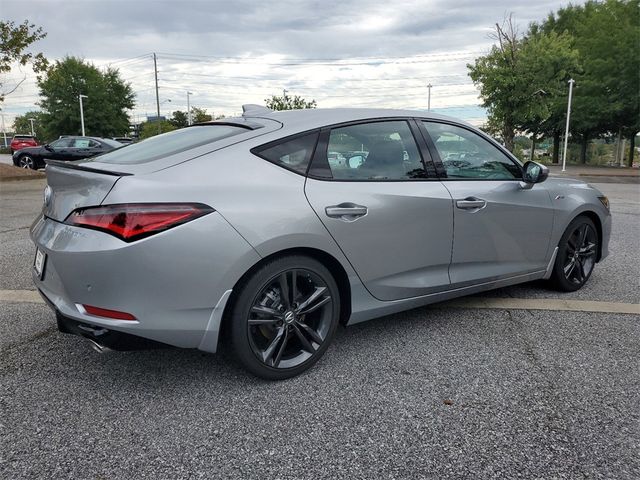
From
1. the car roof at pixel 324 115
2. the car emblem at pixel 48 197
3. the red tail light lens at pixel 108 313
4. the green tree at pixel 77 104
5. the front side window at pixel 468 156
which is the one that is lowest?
the red tail light lens at pixel 108 313

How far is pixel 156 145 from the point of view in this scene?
10.3 ft

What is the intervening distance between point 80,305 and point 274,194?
3.57 ft

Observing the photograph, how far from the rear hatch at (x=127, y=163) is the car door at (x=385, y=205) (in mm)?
464

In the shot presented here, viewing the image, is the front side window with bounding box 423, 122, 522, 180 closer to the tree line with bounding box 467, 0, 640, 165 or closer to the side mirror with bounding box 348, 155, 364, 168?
the side mirror with bounding box 348, 155, 364, 168

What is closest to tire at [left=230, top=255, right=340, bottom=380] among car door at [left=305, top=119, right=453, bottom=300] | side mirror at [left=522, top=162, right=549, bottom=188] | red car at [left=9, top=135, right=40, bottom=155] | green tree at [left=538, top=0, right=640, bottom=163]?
car door at [left=305, top=119, right=453, bottom=300]

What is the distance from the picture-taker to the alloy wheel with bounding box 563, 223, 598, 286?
4.43 meters

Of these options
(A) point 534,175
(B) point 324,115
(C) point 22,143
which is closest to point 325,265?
(B) point 324,115

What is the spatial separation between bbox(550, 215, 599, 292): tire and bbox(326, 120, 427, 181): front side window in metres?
1.76

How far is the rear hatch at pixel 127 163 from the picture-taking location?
2.52 metres

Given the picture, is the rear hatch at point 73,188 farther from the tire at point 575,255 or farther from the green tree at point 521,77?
the green tree at point 521,77

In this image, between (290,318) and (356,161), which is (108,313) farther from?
(356,161)

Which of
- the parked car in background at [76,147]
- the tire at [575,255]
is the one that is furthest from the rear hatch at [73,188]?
the parked car in background at [76,147]

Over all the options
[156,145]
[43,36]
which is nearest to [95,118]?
[43,36]

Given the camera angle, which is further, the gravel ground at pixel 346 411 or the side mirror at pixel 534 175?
the side mirror at pixel 534 175
